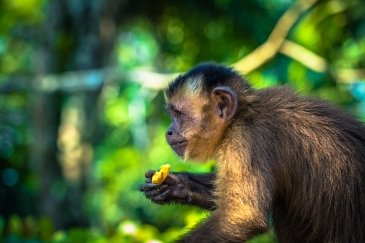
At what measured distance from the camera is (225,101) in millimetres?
5184

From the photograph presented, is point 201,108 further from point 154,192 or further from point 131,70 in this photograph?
point 131,70

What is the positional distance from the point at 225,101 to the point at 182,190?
605 mm

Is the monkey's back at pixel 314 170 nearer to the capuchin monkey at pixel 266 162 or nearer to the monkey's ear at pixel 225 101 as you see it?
the capuchin monkey at pixel 266 162

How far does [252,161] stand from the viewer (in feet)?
15.8

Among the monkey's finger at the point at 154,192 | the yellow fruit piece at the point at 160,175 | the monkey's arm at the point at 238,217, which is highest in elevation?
the yellow fruit piece at the point at 160,175

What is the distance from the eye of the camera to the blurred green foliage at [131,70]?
14.4 m

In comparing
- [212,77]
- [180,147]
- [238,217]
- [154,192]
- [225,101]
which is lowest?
[238,217]

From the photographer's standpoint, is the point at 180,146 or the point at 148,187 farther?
the point at 180,146

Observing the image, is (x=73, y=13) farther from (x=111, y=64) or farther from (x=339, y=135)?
(x=339, y=135)

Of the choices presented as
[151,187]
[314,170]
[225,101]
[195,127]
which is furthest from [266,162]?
[151,187]

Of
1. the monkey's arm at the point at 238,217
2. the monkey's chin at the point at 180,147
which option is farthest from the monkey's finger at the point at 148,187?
the monkey's arm at the point at 238,217

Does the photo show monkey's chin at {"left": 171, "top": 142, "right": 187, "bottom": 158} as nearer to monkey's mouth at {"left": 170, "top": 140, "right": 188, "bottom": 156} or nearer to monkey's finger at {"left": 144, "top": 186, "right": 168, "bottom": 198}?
monkey's mouth at {"left": 170, "top": 140, "right": 188, "bottom": 156}

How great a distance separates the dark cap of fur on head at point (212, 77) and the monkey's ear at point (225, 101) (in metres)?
0.06

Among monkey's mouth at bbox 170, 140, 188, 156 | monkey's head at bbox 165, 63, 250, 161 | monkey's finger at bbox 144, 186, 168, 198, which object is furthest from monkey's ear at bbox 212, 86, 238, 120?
monkey's finger at bbox 144, 186, 168, 198
